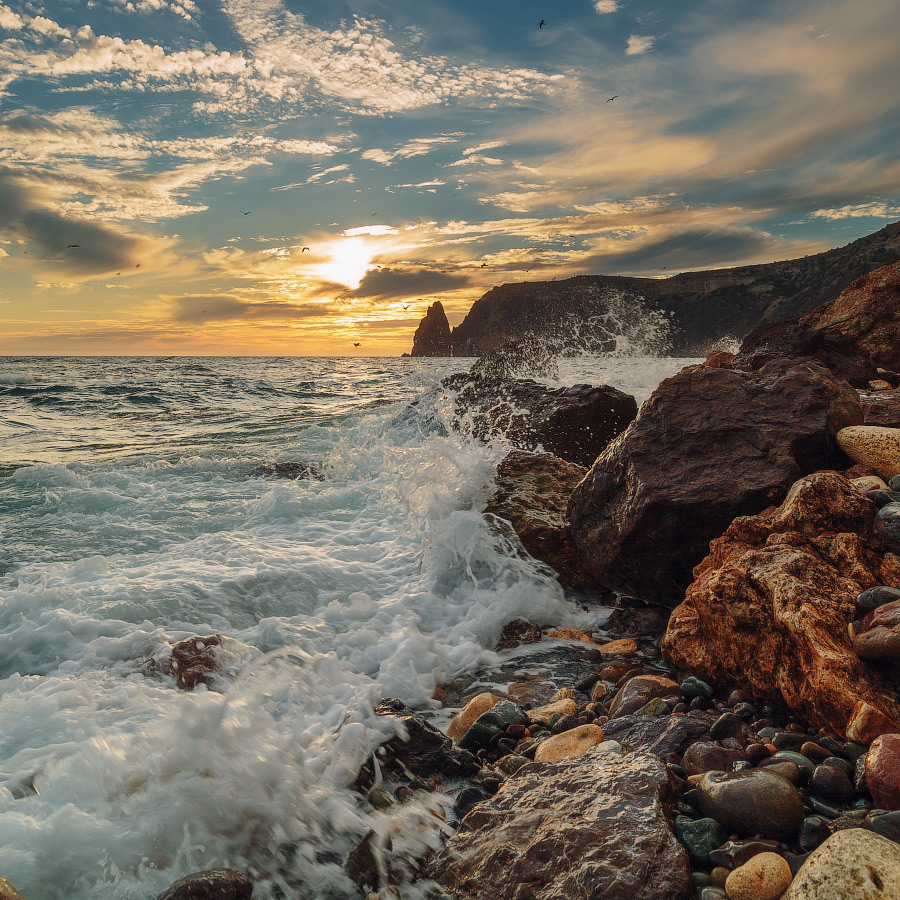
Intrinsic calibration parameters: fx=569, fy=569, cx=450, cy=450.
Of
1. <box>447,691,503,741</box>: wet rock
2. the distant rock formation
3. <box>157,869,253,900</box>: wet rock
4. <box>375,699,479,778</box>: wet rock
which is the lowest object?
<box>447,691,503,741</box>: wet rock

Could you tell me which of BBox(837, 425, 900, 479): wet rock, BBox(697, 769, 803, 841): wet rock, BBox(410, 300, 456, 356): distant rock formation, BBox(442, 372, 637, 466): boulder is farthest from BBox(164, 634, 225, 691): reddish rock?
BBox(410, 300, 456, 356): distant rock formation

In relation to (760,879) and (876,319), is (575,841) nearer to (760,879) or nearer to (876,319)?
(760,879)

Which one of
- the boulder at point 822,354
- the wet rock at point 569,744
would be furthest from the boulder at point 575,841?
the boulder at point 822,354

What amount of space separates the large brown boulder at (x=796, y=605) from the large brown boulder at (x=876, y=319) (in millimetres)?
5926

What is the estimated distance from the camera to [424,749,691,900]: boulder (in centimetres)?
173

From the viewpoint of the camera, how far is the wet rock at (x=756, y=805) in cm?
177

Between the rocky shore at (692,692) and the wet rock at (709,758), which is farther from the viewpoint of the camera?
the wet rock at (709,758)

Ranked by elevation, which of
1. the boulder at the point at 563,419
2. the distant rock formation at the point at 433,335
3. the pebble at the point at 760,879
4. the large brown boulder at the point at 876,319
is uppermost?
the distant rock formation at the point at 433,335

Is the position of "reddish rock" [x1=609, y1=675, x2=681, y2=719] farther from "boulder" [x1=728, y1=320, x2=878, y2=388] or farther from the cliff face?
the cliff face

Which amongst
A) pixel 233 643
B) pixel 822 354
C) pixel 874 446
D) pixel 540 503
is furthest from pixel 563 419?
pixel 233 643

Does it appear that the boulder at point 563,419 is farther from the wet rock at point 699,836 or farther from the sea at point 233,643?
the wet rock at point 699,836

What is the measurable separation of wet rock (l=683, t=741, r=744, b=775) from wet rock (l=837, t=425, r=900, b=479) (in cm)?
227

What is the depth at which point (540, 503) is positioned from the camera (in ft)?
18.0

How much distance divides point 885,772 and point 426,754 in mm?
1770
